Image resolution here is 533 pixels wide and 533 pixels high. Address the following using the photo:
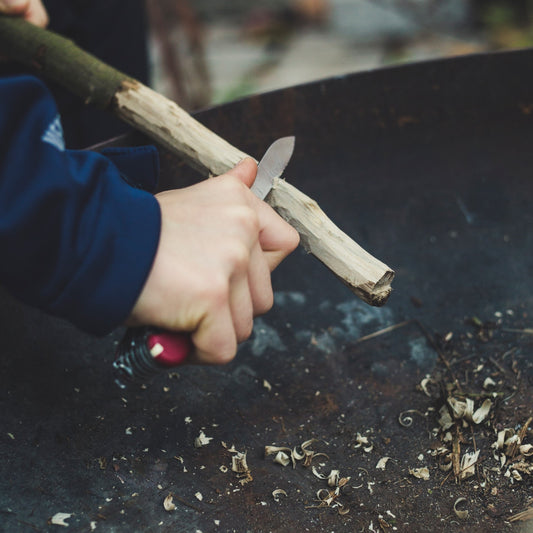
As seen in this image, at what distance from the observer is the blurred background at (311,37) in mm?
2828

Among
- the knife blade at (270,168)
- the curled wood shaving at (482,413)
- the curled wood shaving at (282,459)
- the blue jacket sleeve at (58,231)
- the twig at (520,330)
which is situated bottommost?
the twig at (520,330)

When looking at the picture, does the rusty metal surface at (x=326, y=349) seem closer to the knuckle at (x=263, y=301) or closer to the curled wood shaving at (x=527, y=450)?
the curled wood shaving at (x=527, y=450)

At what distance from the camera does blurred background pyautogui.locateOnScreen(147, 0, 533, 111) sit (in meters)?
2.83

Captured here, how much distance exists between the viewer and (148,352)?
615mm

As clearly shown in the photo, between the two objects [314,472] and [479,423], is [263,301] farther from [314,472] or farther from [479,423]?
[479,423]

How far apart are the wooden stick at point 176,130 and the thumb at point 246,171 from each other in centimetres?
4

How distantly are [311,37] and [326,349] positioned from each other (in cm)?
277

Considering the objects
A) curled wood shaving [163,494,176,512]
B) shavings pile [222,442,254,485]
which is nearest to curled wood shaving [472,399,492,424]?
shavings pile [222,442,254,485]

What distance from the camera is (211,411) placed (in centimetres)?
90

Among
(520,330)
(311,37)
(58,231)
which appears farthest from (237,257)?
(311,37)

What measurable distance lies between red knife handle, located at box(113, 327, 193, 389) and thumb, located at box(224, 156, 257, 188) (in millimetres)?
238

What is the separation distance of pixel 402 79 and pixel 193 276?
80 centimetres

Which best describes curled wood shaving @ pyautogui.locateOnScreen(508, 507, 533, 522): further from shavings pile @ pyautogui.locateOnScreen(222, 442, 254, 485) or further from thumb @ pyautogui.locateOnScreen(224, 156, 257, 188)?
thumb @ pyautogui.locateOnScreen(224, 156, 257, 188)

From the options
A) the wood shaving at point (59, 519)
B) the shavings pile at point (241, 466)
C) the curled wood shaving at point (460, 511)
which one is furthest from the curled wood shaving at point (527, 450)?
the wood shaving at point (59, 519)
